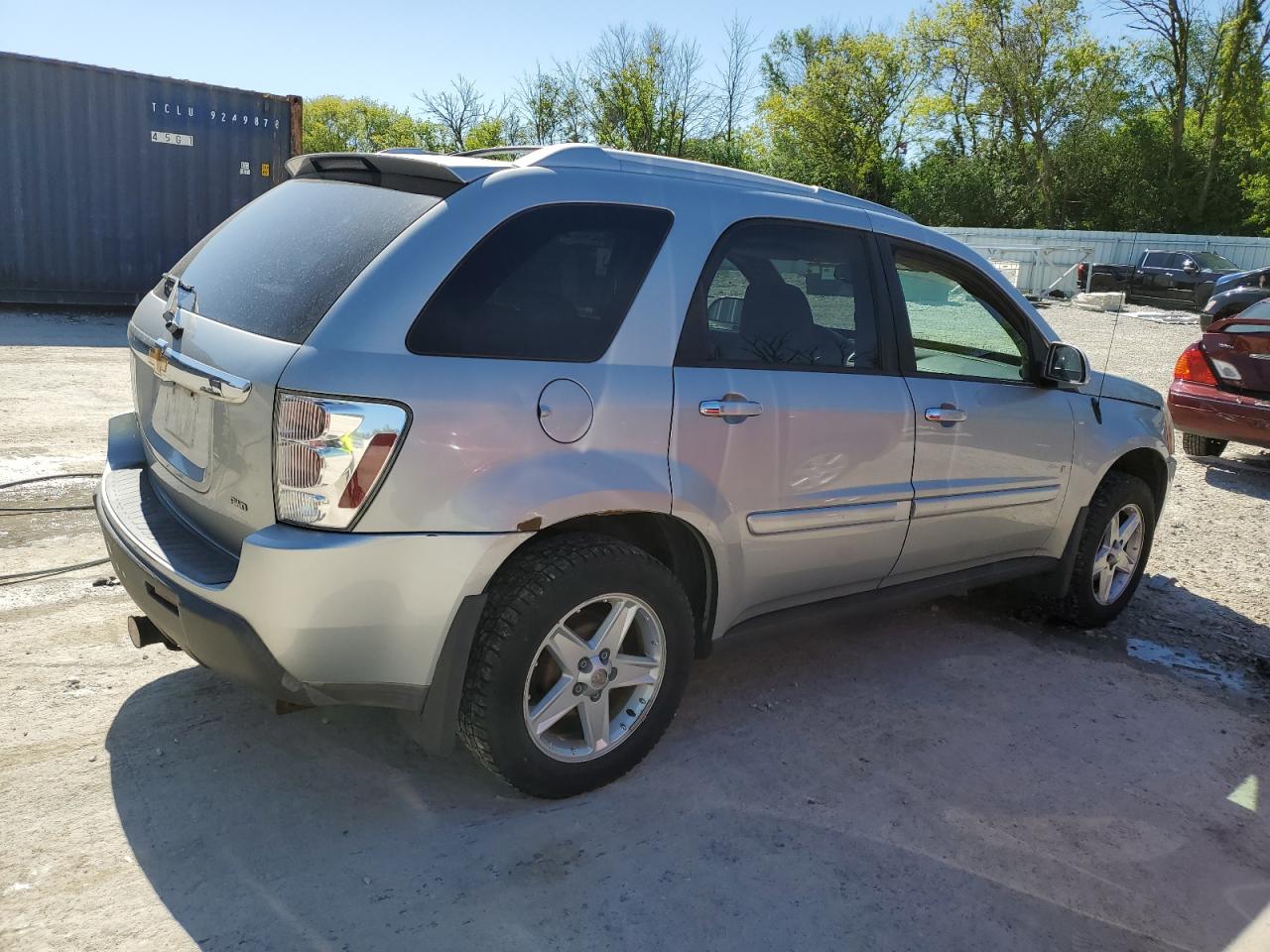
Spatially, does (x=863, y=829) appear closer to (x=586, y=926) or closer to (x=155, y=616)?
(x=586, y=926)

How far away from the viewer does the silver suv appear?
2551mm

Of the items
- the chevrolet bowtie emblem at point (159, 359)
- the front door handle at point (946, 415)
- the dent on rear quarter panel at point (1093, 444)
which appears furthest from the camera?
the dent on rear quarter panel at point (1093, 444)

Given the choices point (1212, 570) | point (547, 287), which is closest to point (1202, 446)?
point (1212, 570)

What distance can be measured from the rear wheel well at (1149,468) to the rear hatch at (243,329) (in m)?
3.68

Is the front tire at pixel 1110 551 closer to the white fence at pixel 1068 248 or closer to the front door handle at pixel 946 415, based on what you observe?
the front door handle at pixel 946 415

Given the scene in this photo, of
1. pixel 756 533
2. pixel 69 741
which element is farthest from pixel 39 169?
pixel 756 533

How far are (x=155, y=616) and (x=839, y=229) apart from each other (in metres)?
2.59

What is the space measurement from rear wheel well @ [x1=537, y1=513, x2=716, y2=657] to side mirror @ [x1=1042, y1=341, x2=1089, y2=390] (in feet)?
6.18

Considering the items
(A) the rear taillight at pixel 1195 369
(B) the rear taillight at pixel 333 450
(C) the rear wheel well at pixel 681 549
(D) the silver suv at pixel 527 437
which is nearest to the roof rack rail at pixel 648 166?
(D) the silver suv at pixel 527 437

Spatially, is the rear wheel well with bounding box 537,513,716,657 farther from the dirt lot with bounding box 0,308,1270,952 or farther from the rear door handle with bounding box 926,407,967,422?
the rear door handle with bounding box 926,407,967,422

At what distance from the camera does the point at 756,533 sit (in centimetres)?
335

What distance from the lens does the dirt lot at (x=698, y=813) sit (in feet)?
8.36

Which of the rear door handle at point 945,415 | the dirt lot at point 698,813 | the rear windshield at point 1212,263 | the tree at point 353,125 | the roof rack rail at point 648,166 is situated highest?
the tree at point 353,125

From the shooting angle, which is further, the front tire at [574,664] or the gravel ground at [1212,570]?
the gravel ground at [1212,570]
